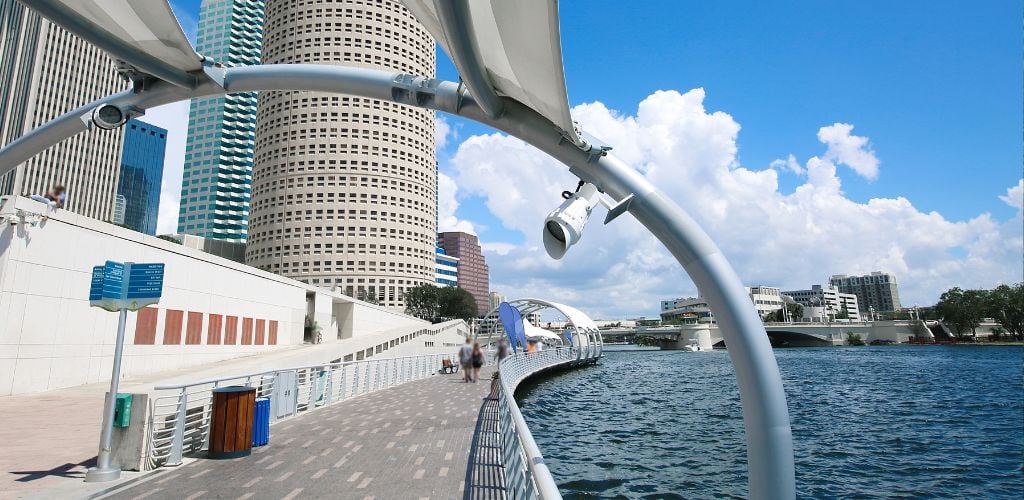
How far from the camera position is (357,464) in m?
8.11

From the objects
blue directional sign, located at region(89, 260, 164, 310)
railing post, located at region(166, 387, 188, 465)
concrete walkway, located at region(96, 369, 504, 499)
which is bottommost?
concrete walkway, located at region(96, 369, 504, 499)

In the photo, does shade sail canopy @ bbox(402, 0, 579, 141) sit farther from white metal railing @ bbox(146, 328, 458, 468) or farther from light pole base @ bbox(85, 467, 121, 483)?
light pole base @ bbox(85, 467, 121, 483)

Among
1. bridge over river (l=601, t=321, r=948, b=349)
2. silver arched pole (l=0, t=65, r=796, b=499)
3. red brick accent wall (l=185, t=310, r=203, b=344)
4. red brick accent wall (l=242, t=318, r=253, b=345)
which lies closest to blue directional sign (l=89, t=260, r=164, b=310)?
silver arched pole (l=0, t=65, r=796, b=499)

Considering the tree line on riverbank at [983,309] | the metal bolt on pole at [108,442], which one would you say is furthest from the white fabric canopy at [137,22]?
the tree line on riverbank at [983,309]

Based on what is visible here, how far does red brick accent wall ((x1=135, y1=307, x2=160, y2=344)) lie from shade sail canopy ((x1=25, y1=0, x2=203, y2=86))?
1548 centimetres

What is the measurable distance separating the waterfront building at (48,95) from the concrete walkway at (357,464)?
9885 cm

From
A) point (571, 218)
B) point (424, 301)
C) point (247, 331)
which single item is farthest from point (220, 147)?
point (571, 218)

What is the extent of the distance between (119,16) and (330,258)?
9407 cm

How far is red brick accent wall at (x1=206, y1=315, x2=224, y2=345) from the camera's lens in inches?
923

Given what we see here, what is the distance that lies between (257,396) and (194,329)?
12834mm

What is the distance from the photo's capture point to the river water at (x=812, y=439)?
465 inches

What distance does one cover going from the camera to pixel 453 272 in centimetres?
16812

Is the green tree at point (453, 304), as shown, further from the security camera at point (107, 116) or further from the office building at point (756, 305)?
the security camera at point (107, 116)

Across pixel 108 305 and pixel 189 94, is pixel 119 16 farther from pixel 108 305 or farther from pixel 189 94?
pixel 108 305
